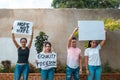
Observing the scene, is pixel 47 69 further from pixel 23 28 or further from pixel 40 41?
pixel 40 41

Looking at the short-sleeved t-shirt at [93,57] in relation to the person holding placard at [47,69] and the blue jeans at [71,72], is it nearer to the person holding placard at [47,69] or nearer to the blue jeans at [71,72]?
the blue jeans at [71,72]

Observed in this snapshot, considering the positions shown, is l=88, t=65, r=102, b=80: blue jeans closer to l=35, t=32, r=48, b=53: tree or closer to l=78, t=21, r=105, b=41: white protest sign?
l=78, t=21, r=105, b=41: white protest sign

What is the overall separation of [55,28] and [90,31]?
2526 millimetres

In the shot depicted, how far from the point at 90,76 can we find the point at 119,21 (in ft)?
9.39

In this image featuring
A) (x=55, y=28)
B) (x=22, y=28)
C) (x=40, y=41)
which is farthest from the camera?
(x=55, y=28)

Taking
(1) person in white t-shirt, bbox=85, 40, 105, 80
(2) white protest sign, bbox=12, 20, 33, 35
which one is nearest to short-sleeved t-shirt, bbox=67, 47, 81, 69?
(1) person in white t-shirt, bbox=85, 40, 105, 80

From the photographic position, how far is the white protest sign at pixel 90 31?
877 centimetres

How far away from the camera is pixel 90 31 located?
8828 millimetres

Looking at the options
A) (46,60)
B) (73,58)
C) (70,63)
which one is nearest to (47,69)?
(46,60)

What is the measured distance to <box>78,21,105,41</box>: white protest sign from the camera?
877cm

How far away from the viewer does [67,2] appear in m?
22.9

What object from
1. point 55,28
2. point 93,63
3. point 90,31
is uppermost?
point 55,28

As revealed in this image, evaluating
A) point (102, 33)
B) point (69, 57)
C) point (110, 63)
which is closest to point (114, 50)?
point (110, 63)

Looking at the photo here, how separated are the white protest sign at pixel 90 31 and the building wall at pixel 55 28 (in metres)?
2.30
